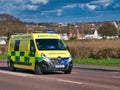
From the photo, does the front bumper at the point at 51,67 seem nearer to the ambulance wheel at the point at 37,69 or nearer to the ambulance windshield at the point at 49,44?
the ambulance wheel at the point at 37,69

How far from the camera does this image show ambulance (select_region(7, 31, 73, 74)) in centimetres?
2120

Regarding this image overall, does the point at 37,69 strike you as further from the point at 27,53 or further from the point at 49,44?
the point at 27,53

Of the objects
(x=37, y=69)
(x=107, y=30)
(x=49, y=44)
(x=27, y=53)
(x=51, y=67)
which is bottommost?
(x=37, y=69)

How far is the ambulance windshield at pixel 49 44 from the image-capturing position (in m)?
22.1

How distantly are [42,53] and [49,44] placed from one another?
1.16 m

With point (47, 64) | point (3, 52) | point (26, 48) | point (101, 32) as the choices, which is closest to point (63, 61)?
point (47, 64)

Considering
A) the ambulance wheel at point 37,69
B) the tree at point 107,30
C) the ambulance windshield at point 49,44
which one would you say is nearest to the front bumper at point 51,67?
the ambulance wheel at point 37,69

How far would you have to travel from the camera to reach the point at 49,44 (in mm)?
22375

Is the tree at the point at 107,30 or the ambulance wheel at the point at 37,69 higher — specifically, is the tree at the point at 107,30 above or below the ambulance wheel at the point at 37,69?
above

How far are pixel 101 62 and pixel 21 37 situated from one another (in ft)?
33.7

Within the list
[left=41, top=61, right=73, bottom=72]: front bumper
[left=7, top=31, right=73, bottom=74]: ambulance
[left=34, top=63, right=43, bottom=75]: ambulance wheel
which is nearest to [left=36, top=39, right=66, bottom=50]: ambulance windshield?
[left=7, top=31, right=73, bottom=74]: ambulance

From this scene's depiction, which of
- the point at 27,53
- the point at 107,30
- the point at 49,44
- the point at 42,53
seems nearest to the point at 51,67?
the point at 42,53

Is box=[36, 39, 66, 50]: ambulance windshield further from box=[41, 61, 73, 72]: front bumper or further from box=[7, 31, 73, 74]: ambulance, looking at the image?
box=[41, 61, 73, 72]: front bumper

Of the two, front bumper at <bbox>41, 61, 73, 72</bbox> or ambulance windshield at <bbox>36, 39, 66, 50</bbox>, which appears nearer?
front bumper at <bbox>41, 61, 73, 72</bbox>
